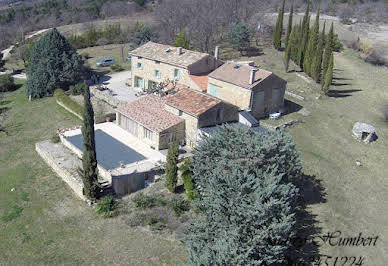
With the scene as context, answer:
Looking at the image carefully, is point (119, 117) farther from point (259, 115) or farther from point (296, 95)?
point (296, 95)

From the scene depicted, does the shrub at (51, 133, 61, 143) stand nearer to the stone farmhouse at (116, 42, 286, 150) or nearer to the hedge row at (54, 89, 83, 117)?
the stone farmhouse at (116, 42, 286, 150)

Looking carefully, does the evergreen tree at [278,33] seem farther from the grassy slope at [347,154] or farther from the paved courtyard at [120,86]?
the paved courtyard at [120,86]

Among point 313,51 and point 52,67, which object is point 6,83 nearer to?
point 52,67

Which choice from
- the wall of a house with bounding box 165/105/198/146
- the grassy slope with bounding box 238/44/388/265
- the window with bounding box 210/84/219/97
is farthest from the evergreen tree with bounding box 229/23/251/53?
the wall of a house with bounding box 165/105/198/146

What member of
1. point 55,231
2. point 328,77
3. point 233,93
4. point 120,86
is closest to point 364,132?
point 328,77

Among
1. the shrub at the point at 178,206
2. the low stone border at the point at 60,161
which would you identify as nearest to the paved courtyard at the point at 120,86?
the low stone border at the point at 60,161
